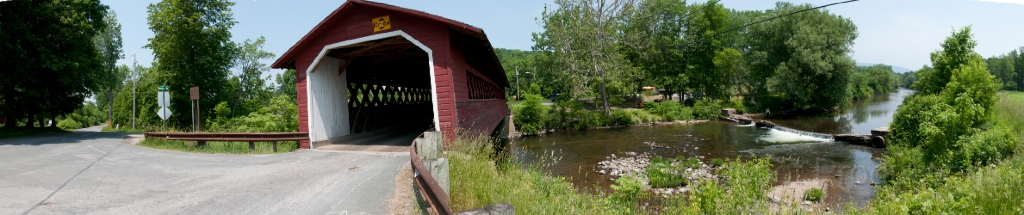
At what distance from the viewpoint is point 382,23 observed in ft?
28.5

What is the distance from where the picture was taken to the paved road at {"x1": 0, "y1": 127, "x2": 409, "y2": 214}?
4.33m

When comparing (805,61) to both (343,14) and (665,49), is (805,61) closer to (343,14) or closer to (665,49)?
(665,49)

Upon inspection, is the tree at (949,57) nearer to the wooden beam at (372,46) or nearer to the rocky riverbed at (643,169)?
the rocky riverbed at (643,169)

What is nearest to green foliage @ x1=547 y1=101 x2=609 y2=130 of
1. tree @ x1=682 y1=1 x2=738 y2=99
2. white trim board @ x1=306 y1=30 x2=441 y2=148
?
tree @ x1=682 y1=1 x2=738 y2=99

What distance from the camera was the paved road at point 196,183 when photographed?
170 inches

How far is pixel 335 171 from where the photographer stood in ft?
20.8

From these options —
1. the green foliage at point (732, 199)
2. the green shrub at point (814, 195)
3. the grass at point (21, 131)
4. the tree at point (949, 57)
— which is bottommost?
the green shrub at point (814, 195)

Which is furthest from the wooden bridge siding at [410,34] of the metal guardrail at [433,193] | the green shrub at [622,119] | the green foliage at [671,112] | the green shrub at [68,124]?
the green shrub at [68,124]

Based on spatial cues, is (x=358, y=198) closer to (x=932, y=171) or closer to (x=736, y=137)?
(x=932, y=171)

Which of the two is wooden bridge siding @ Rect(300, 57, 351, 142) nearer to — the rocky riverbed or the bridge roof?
the bridge roof

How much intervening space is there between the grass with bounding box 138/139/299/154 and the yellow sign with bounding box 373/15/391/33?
321 cm

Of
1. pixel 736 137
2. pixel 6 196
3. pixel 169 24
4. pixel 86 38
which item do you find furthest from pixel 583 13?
pixel 6 196

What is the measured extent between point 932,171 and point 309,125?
12.4 metres

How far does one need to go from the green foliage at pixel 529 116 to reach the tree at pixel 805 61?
1709 centimetres
